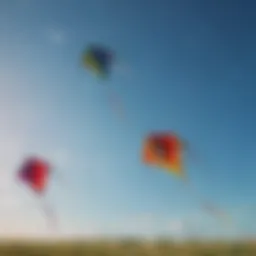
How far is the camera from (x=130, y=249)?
2906mm

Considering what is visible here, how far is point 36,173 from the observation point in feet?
9.59

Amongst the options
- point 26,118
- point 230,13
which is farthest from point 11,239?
point 230,13

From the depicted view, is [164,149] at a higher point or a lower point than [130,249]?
higher

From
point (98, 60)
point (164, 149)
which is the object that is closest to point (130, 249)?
point (164, 149)

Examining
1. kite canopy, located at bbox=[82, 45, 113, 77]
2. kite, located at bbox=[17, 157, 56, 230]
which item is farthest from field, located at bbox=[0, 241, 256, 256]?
kite canopy, located at bbox=[82, 45, 113, 77]

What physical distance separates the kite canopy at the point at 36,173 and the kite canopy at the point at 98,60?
1.22 ft

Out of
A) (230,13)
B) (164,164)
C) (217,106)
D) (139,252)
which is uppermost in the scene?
(230,13)

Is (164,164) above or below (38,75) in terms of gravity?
below

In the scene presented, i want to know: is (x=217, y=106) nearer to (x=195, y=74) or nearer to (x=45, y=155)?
(x=195, y=74)

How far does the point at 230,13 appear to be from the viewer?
3.00 meters

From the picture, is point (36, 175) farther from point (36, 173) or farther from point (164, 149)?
point (164, 149)

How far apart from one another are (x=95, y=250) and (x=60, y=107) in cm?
52

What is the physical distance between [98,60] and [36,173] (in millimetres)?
445

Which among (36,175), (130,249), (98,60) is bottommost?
(130,249)
